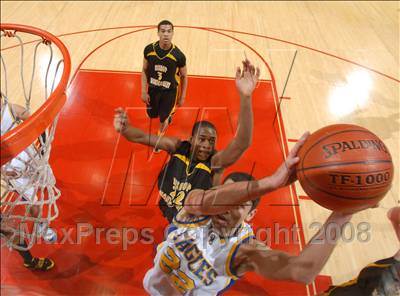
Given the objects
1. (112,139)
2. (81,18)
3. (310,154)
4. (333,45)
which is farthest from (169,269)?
(81,18)

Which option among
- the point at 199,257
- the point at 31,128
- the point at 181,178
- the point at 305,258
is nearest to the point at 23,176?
the point at 31,128

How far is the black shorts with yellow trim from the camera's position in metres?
3.58

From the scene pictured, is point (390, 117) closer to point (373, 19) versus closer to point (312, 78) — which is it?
point (312, 78)

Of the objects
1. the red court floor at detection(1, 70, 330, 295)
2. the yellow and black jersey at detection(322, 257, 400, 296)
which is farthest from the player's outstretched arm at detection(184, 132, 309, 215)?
the red court floor at detection(1, 70, 330, 295)

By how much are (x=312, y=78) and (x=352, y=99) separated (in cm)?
64

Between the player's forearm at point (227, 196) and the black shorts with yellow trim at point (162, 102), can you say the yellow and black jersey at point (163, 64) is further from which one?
the player's forearm at point (227, 196)

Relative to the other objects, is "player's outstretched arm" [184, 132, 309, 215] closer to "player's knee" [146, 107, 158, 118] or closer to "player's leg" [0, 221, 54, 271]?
"player's leg" [0, 221, 54, 271]

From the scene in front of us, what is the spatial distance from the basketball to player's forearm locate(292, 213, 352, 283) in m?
0.08

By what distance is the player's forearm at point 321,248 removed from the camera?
5.02ft

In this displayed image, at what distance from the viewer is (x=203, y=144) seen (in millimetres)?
2574

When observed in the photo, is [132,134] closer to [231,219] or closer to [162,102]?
[231,219]

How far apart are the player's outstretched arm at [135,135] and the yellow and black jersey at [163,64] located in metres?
0.90

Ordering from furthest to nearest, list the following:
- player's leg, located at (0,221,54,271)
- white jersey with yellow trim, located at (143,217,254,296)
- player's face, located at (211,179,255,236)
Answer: player's leg, located at (0,221,54,271) → white jersey with yellow trim, located at (143,217,254,296) → player's face, located at (211,179,255,236)

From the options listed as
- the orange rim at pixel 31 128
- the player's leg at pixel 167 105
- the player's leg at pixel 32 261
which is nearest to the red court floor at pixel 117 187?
the player's leg at pixel 32 261
